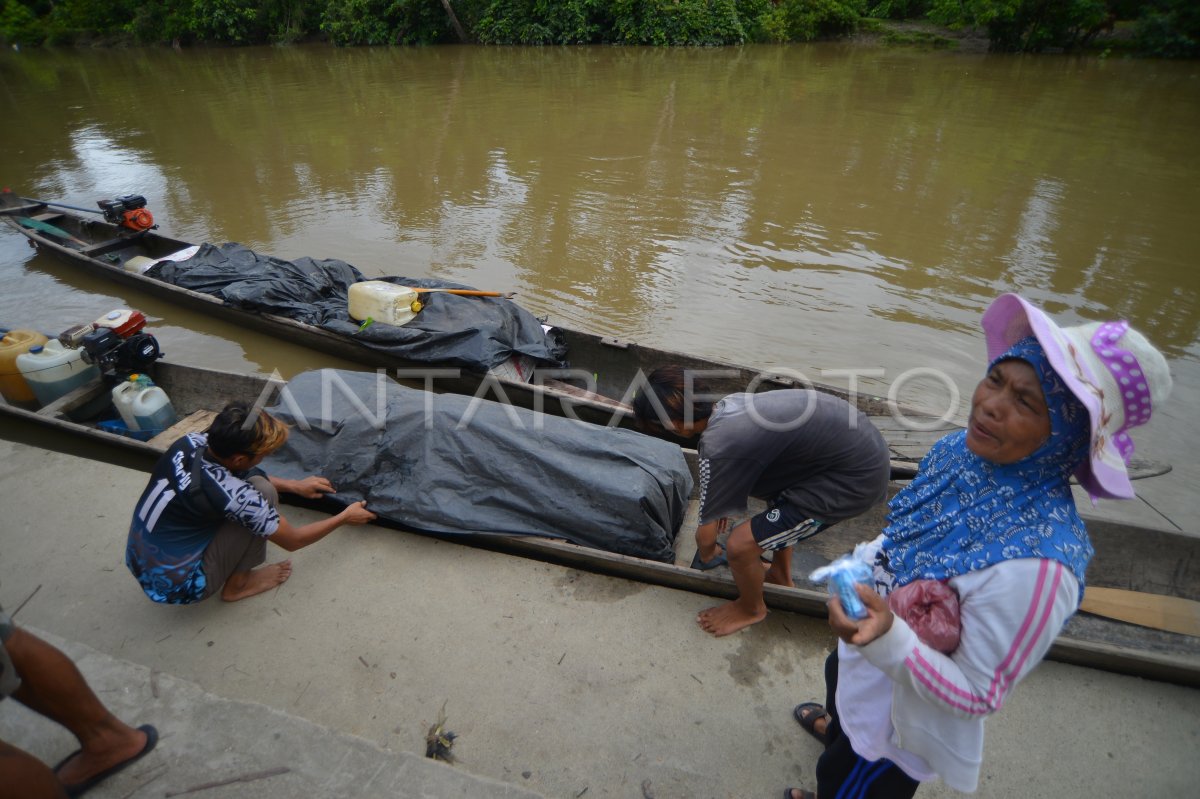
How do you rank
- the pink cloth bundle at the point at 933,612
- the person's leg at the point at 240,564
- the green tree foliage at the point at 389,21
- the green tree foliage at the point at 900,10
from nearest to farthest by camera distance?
the pink cloth bundle at the point at 933,612
the person's leg at the point at 240,564
the green tree foliage at the point at 900,10
the green tree foliage at the point at 389,21

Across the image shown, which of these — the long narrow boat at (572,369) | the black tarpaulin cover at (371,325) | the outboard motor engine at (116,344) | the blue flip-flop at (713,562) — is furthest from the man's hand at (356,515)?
the outboard motor engine at (116,344)

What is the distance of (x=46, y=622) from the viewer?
9.68 feet

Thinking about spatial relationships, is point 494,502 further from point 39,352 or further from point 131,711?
point 39,352

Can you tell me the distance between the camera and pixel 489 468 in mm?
3258

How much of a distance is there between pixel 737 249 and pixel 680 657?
642 centimetres

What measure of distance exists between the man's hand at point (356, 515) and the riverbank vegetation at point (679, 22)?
2316 cm

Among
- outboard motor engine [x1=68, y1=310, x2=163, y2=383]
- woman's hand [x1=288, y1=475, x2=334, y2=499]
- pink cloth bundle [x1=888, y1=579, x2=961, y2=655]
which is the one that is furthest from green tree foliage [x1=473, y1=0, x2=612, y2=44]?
pink cloth bundle [x1=888, y1=579, x2=961, y2=655]

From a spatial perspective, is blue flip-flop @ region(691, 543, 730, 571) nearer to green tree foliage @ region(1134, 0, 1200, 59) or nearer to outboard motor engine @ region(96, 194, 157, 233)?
outboard motor engine @ region(96, 194, 157, 233)

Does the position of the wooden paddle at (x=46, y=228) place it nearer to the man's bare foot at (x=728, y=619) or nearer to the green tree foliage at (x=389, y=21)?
Answer: the man's bare foot at (x=728, y=619)

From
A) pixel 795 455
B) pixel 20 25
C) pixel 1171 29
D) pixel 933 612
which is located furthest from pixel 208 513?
pixel 20 25

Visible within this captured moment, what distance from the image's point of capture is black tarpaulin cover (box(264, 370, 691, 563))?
3150 millimetres

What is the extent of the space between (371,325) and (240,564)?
2.75 meters

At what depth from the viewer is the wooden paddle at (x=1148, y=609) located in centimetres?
302

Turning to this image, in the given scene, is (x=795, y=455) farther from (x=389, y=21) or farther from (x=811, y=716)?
(x=389, y=21)
